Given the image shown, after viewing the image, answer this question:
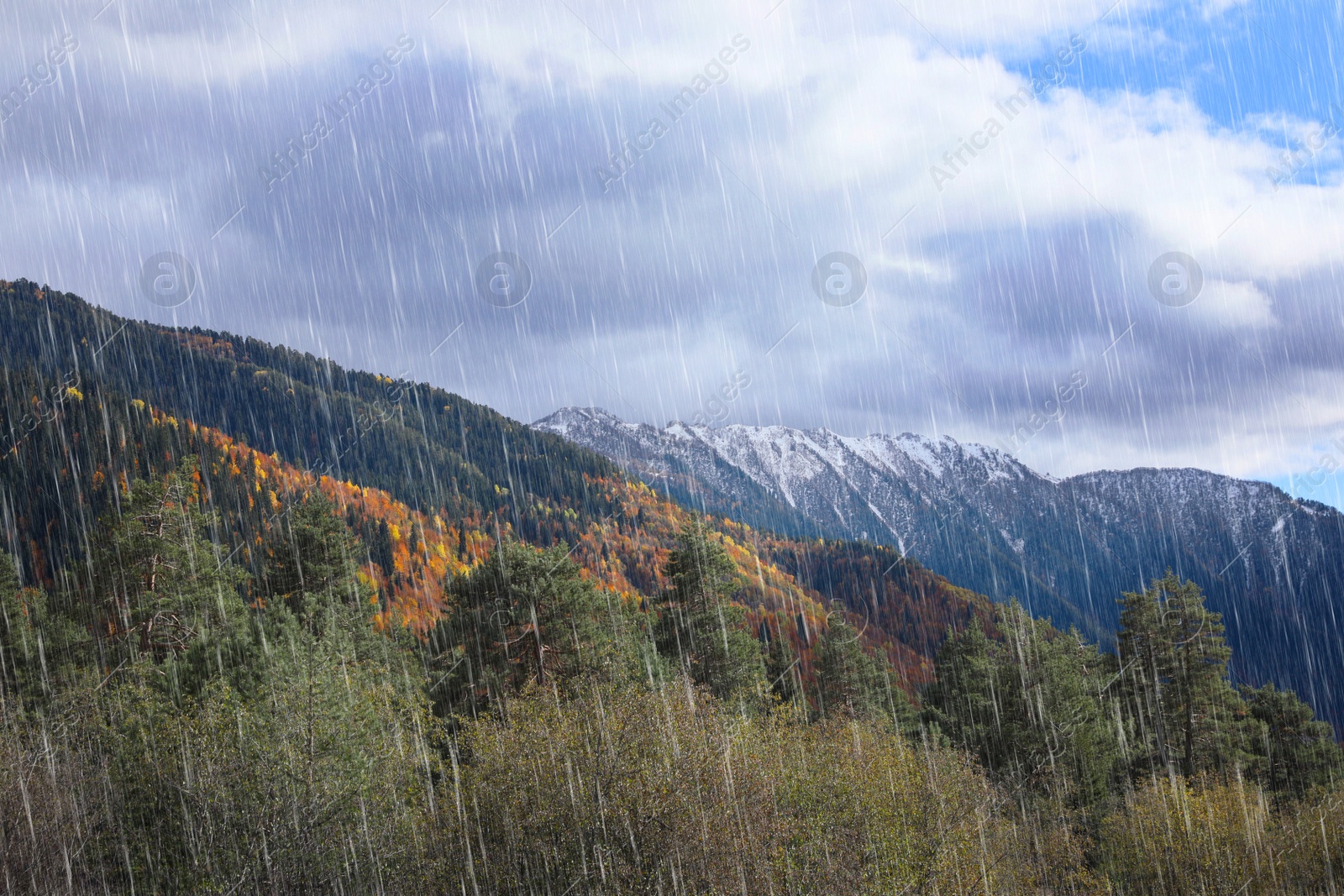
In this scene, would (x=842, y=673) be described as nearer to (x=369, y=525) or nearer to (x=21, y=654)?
(x=21, y=654)

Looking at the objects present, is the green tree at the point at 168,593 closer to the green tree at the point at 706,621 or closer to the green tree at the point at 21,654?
the green tree at the point at 21,654

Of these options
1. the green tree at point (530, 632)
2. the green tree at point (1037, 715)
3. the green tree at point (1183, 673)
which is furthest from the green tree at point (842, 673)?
the green tree at point (530, 632)

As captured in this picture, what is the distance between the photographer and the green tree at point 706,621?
41.8 meters

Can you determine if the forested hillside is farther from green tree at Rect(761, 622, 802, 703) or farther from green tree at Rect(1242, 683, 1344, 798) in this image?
Answer: green tree at Rect(761, 622, 802, 703)

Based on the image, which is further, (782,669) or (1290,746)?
(782,669)

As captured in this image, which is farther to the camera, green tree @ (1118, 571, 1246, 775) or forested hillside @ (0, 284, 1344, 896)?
green tree @ (1118, 571, 1246, 775)

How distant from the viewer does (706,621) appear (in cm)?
4225

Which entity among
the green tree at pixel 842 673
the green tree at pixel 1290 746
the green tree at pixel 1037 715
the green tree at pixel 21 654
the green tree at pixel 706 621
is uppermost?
the green tree at pixel 21 654

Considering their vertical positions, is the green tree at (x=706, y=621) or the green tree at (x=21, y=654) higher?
the green tree at (x=21, y=654)

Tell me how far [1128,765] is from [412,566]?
365ft

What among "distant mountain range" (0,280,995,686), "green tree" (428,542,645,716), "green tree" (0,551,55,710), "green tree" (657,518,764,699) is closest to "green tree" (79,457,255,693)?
"green tree" (0,551,55,710)

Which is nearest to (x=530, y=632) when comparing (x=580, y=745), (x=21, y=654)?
(x=580, y=745)

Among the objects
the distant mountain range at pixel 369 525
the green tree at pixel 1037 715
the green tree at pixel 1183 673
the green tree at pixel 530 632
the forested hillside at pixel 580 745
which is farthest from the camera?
the distant mountain range at pixel 369 525

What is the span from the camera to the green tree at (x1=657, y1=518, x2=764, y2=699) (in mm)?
41781
